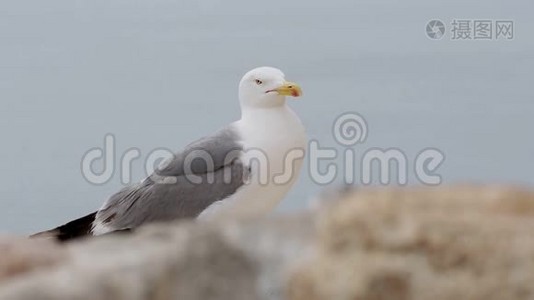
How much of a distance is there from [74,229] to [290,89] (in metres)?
2.40

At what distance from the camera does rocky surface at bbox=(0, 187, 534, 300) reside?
14.4 feet

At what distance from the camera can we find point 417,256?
444 cm

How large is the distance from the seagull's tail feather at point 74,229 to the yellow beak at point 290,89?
6.93 ft

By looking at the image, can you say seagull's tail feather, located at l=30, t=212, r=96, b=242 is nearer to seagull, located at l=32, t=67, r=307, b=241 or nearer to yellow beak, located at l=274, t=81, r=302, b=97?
seagull, located at l=32, t=67, r=307, b=241

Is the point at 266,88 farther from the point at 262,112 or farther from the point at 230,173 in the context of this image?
the point at 230,173

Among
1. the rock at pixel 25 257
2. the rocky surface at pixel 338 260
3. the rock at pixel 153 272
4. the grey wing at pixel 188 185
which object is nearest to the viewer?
Result: the rock at pixel 153 272

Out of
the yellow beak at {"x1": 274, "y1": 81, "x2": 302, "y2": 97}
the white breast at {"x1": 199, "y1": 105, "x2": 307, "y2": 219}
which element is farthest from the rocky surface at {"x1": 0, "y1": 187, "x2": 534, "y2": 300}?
the yellow beak at {"x1": 274, "y1": 81, "x2": 302, "y2": 97}

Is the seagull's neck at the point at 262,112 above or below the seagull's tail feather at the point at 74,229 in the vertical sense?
above

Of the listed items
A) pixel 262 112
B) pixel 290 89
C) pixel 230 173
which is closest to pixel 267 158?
pixel 230 173

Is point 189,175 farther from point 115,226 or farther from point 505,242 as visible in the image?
point 505,242

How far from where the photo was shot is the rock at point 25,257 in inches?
187

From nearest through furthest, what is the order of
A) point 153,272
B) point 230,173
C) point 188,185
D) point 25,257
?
point 153,272
point 25,257
point 230,173
point 188,185

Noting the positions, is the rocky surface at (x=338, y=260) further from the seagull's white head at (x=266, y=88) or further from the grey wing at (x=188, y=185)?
the seagull's white head at (x=266, y=88)

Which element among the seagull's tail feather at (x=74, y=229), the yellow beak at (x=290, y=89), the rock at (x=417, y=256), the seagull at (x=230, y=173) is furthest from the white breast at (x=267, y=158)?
the rock at (x=417, y=256)
